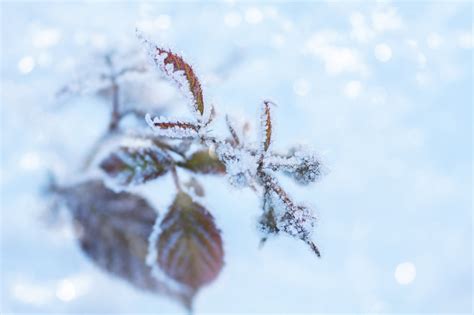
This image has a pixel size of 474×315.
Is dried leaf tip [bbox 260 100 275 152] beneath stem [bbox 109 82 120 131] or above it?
beneath

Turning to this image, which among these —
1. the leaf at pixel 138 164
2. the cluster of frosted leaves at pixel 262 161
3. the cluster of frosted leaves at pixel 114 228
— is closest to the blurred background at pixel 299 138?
the cluster of frosted leaves at pixel 114 228

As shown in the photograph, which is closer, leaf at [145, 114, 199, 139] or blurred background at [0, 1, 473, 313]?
leaf at [145, 114, 199, 139]

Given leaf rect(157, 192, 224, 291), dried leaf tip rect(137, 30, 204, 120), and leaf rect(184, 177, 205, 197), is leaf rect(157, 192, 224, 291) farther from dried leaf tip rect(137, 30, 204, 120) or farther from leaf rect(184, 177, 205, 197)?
dried leaf tip rect(137, 30, 204, 120)

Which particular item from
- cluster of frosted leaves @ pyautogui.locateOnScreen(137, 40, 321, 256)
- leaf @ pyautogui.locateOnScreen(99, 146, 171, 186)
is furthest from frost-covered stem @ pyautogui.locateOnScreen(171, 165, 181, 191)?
cluster of frosted leaves @ pyautogui.locateOnScreen(137, 40, 321, 256)

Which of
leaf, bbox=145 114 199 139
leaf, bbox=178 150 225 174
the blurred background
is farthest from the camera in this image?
the blurred background

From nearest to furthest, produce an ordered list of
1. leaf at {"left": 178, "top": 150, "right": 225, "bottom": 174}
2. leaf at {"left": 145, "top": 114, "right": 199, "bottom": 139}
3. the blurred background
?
leaf at {"left": 145, "top": 114, "right": 199, "bottom": 139}, leaf at {"left": 178, "top": 150, "right": 225, "bottom": 174}, the blurred background

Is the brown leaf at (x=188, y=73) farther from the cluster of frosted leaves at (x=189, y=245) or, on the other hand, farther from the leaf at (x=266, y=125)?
the cluster of frosted leaves at (x=189, y=245)

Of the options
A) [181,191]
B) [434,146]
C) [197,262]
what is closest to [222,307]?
[197,262]

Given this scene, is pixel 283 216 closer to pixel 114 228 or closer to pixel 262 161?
pixel 262 161
